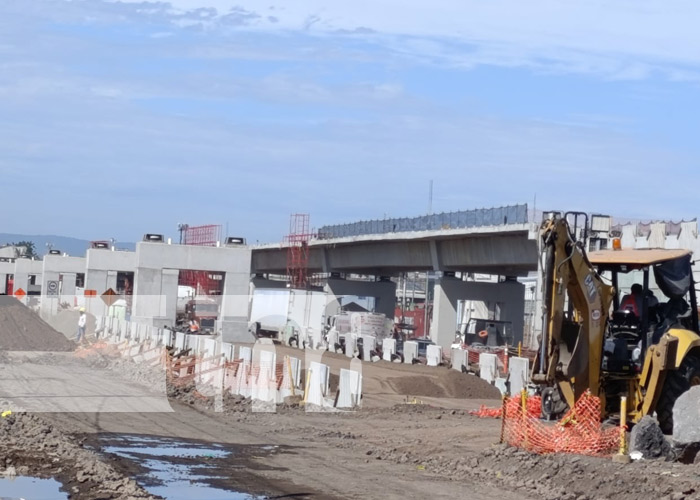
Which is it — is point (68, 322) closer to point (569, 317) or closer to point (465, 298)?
point (465, 298)

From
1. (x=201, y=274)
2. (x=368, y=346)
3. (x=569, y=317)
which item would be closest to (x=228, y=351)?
(x=569, y=317)

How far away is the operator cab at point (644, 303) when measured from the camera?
15.9 metres

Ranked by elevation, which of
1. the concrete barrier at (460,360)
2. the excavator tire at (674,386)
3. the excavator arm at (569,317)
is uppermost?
the excavator arm at (569,317)

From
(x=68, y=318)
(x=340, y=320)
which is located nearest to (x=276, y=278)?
(x=68, y=318)

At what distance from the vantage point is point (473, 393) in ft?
99.8

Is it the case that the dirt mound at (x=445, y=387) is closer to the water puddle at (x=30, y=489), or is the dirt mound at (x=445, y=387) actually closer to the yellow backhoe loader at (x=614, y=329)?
the yellow backhoe loader at (x=614, y=329)

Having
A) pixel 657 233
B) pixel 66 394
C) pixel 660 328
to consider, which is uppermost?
pixel 657 233

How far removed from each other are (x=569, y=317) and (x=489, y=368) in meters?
17.8

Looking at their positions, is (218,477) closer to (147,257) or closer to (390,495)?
(390,495)

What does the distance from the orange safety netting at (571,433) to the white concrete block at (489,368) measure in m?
17.1

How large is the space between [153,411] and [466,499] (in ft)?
37.9

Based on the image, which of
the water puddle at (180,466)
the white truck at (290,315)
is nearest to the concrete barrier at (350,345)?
the white truck at (290,315)

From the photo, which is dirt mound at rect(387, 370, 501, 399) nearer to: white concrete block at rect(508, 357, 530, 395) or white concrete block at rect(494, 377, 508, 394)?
white concrete block at rect(494, 377, 508, 394)

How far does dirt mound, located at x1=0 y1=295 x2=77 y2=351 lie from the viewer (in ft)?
150
